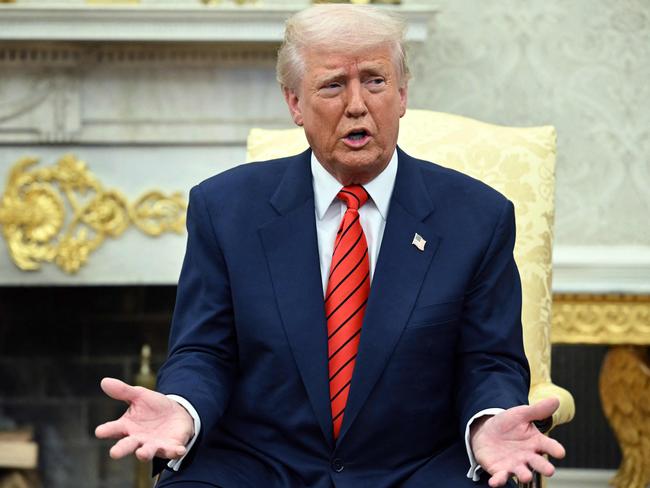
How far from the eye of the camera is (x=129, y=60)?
3389mm

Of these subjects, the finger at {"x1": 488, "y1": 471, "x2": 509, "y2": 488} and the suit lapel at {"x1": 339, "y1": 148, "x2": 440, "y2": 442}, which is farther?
the suit lapel at {"x1": 339, "y1": 148, "x2": 440, "y2": 442}

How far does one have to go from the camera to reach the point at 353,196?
74.2 inches

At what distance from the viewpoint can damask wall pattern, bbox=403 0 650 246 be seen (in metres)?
3.48

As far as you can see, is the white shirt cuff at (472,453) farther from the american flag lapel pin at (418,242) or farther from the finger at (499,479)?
the american flag lapel pin at (418,242)

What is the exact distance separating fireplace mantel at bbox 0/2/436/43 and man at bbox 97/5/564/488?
139 cm

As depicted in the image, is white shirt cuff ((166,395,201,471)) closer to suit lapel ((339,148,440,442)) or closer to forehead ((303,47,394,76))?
suit lapel ((339,148,440,442))

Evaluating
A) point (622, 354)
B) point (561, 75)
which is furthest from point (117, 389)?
point (561, 75)

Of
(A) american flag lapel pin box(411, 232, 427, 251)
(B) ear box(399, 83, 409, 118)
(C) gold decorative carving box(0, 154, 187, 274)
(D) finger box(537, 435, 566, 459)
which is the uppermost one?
(B) ear box(399, 83, 409, 118)

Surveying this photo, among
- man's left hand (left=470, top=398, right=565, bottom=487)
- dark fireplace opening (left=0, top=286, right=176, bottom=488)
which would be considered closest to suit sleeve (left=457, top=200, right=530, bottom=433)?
man's left hand (left=470, top=398, right=565, bottom=487)

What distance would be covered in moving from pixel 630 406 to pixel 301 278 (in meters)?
1.76

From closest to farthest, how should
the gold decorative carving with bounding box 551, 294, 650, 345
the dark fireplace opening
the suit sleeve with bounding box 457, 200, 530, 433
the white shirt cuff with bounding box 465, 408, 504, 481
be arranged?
the white shirt cuff with bounding box 465, 408, 504, 481, the suit sleeve with bounding box 457, 200, 530, 433, the gold decorative carving with bounding box 551, 294, 650, 345, the dark fireplace opening

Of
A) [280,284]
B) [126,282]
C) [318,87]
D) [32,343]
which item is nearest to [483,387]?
[280,284]

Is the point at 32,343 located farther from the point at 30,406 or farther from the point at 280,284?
the point at 280,284

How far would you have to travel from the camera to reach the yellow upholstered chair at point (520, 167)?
2.31 metres
